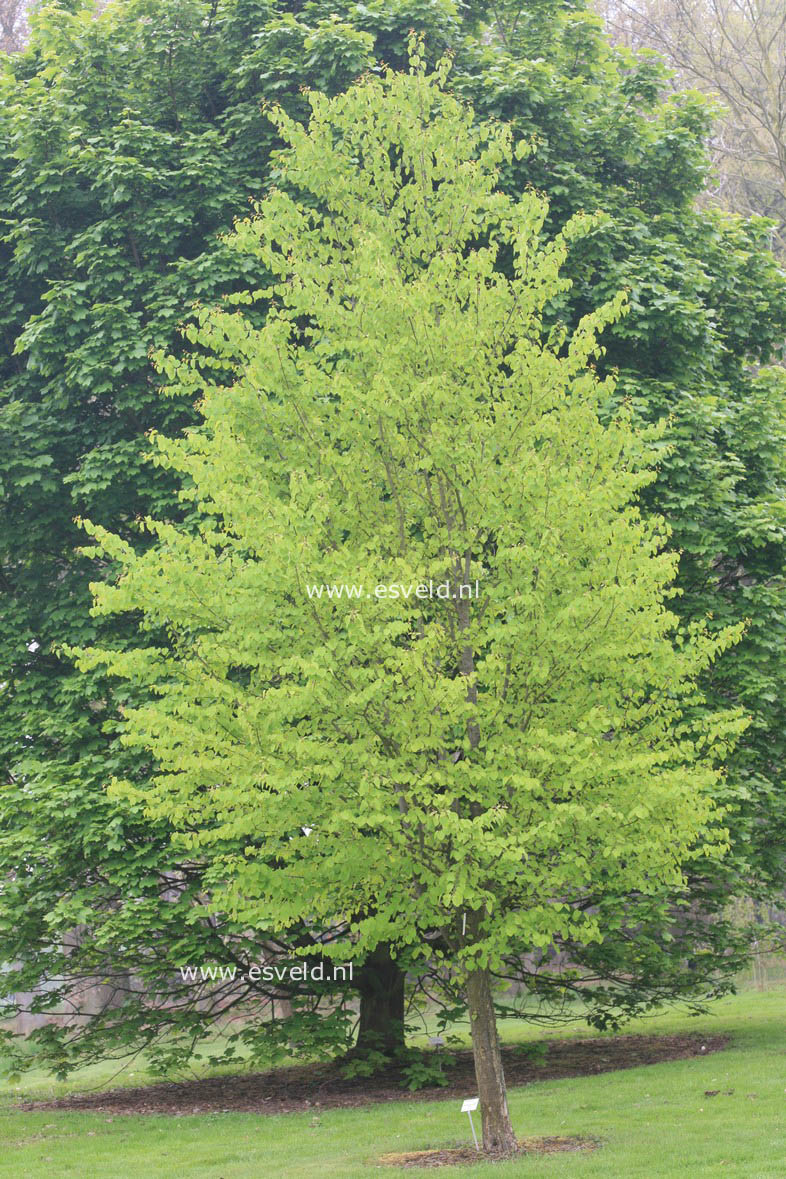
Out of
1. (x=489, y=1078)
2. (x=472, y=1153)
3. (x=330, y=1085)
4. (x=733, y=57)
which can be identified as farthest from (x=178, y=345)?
(x=733, y=57)

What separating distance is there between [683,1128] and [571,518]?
234 inches

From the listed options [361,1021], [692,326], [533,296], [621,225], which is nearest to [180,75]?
[621,225]

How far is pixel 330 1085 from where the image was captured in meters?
17.0

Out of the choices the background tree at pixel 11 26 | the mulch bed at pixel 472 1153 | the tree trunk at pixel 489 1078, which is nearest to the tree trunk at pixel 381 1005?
the mulch bed at pixel 472 1153

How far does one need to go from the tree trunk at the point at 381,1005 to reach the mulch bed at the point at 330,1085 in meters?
0.42

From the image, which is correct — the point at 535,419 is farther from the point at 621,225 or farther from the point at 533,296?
the point at 621,225

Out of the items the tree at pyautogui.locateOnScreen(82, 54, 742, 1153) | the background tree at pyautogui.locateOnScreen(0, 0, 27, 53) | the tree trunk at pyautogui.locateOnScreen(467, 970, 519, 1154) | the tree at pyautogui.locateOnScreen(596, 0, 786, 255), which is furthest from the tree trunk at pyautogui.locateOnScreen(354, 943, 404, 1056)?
the background tree at pyautogui.locateOnScreen(0, 0, 27, 53)

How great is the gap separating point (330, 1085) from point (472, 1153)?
6760 millimetres

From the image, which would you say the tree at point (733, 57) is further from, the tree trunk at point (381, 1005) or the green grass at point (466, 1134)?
the green grass at point (466, 1134)

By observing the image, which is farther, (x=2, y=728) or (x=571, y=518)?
(x=2, y=728)

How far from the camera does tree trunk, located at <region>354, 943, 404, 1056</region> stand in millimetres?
17227

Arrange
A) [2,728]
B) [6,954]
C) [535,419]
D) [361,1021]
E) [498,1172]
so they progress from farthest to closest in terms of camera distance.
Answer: [361,1021] < [2,728] < [6,954] < [535,419] < [498,1172]

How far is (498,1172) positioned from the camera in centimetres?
970

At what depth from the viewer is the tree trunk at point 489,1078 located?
1047cm
